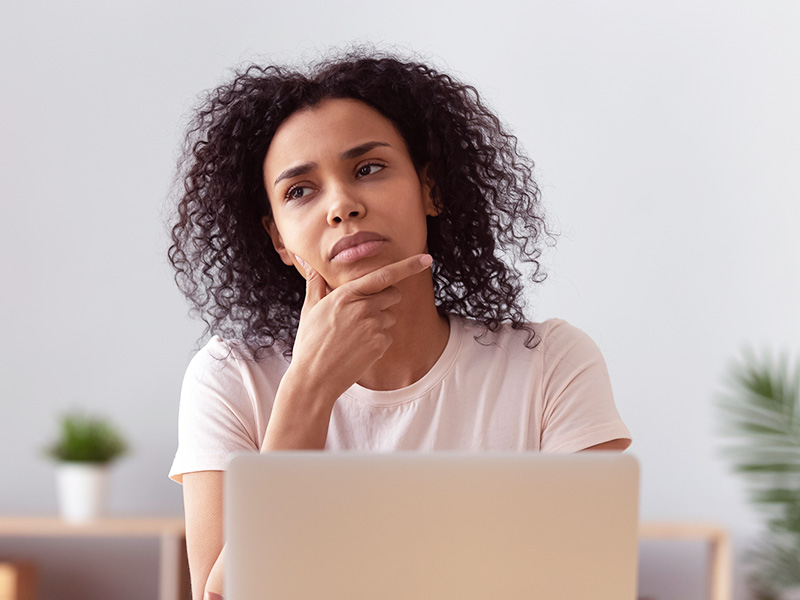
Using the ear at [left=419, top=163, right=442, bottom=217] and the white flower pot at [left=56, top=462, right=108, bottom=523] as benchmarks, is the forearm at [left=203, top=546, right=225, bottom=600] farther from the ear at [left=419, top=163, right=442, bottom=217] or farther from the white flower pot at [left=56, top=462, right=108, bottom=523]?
the white flower pot at [left=56, top=462, right=108, bottom=523]

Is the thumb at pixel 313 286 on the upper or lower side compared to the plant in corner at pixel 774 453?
upper

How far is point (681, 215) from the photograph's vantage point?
9.78ft

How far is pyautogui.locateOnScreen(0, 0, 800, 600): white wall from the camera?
2.96 m

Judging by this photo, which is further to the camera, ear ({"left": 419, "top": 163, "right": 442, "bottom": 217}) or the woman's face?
ear ({"left": 419, "top": 163, "right": 442, "bottom": 217})

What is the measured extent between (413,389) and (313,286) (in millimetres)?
243

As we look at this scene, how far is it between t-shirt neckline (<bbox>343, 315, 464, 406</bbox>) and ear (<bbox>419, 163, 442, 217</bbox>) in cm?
25

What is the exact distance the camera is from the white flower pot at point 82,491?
9.36ft

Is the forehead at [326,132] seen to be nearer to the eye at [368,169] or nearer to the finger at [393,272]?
the eye at [368,169]

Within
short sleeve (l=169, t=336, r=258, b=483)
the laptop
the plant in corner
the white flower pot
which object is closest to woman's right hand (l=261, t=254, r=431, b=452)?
short sleeve (l=169, t=336, r=258, b=483)

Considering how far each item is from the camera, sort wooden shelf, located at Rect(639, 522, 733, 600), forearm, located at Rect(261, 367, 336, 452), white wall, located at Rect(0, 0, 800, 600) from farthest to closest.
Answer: white wall, located at Rect(0, 0, 800, 600) < wooden shelf, located at Rect(639, 522, 733, 600) < forearm, located at Rect(261, 367, 336, 452)

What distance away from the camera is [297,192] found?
1.43 meters

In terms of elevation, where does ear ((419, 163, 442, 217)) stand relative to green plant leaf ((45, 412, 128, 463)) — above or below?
above

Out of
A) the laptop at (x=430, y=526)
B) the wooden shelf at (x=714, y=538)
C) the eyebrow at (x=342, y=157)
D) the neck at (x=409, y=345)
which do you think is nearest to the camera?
the laptop at (x=430, y=526)

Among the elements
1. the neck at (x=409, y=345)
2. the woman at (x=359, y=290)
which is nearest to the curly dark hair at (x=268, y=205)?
the woman at (x=359, y=290)
